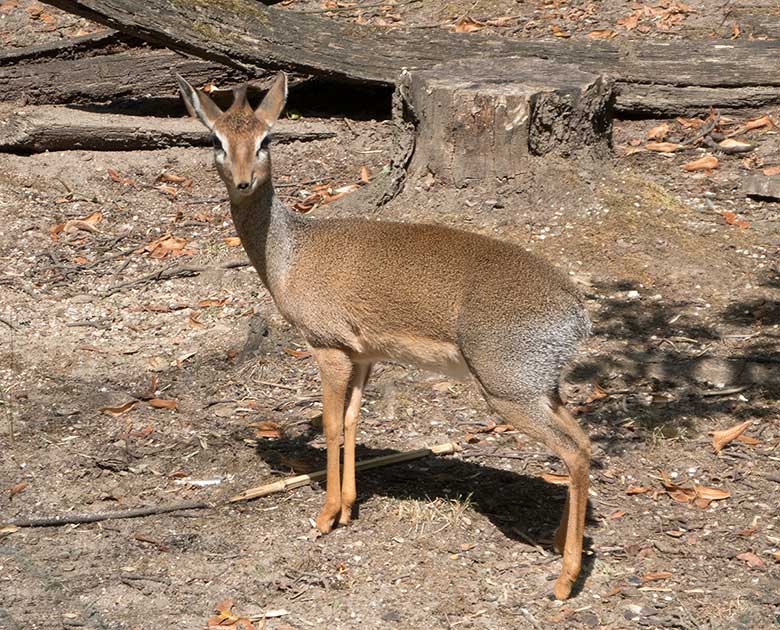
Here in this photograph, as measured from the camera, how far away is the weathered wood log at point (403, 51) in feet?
30.3

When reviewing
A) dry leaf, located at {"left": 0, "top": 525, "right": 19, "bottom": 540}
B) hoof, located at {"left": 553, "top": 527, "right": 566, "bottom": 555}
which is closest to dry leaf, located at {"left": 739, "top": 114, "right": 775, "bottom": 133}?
A: hoof, located at {"left": 553, "top": 527, "right": 566, "bottom": 555}

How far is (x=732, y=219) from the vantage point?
25.4 feet

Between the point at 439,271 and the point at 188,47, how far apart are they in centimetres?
498

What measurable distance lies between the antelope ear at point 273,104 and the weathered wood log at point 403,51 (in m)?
4.12

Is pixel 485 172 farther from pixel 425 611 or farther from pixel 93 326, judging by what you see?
pixel 425 611

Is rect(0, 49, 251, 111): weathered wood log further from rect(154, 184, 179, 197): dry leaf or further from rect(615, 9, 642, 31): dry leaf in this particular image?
rect(615, 9, 642, 31): dry leaf

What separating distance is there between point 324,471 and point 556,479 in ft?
3.71

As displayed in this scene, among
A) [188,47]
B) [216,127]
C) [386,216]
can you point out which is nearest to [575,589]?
[216,127]

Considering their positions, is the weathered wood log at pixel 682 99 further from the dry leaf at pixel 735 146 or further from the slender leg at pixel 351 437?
the slender leg at pixel 351 437

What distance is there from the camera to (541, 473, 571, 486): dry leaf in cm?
555

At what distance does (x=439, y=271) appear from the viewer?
484cm

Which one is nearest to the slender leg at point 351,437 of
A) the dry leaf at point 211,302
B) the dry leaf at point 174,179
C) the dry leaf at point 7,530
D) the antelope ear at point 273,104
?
the antelope ear at point 273,104

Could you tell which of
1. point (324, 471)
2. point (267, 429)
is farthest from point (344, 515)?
point (267, 429)

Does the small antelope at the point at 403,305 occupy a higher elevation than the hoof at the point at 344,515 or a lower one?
higher
